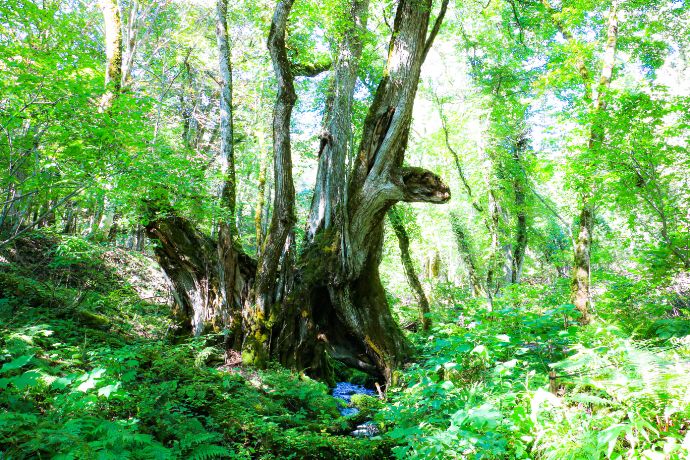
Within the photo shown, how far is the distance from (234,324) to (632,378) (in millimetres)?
5631

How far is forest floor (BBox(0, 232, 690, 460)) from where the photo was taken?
2170 millimetres

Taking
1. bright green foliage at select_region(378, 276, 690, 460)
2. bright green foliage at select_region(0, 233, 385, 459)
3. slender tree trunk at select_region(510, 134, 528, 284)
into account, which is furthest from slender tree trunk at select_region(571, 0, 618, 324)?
bright green foliage at select_region(0, 233, 385, 459)

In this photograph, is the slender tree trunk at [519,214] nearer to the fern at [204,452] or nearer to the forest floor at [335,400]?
the forest floor at [335,400]

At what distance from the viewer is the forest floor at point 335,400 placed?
2.17 metres

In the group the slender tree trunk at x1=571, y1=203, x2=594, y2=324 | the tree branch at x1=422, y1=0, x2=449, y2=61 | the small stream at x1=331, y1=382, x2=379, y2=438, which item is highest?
the tree branch at x1=422, y1=0, x2=449, y2=61

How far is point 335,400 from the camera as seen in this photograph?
5.31 m

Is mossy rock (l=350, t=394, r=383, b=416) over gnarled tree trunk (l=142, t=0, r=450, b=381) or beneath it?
beneath

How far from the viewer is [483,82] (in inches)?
497

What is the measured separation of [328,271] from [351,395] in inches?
82.9

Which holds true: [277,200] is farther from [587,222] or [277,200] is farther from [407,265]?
[587,222]

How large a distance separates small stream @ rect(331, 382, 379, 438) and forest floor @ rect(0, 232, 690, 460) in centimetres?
13

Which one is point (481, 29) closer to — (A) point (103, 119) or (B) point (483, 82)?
(B) point (483, 82)

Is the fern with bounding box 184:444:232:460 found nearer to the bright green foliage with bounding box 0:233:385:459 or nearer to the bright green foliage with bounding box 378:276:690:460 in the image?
the bright green foliage with bounding box 0:233:385:459

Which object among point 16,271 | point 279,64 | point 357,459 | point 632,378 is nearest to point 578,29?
point 279,64
